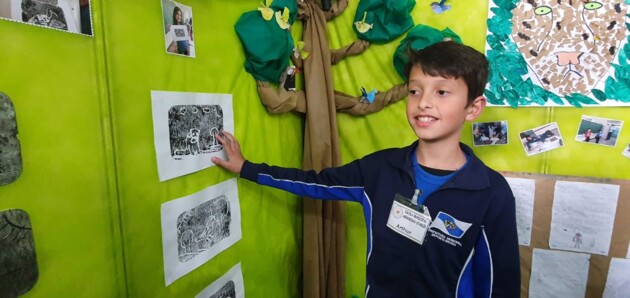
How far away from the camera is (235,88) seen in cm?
108

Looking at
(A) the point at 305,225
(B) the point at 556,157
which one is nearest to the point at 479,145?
(B) the point at 556,157

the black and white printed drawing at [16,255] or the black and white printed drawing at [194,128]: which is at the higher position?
the black and white printed drawing at [194,128]

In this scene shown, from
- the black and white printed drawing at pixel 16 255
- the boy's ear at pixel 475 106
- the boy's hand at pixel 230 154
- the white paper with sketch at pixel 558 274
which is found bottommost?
the white paper with sketch at pixel 558 274

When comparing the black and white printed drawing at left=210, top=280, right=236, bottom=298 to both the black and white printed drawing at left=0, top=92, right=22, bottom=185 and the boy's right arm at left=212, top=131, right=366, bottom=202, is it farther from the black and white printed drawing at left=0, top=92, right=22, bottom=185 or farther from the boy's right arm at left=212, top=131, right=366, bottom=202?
the black and white printed drawing at left=0, top=92, right=22, bottom=185

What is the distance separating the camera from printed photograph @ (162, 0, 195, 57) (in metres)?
0.83

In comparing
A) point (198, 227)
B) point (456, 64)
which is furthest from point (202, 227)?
point (456, 64)

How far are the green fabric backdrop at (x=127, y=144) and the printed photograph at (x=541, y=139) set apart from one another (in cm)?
2

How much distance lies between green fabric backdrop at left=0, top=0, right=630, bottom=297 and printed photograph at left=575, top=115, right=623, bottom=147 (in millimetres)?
19

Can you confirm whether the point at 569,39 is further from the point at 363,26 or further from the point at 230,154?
the point at 230,154

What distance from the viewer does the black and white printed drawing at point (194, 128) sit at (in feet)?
2.85

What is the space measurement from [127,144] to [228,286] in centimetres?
58

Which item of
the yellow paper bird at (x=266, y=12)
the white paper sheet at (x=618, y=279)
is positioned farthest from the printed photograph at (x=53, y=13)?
the white paper sheet at (x=618, y=279)

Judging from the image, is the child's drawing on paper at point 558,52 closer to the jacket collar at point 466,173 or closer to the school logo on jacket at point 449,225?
the jacket collar at point 466,173

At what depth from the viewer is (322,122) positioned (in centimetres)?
137
